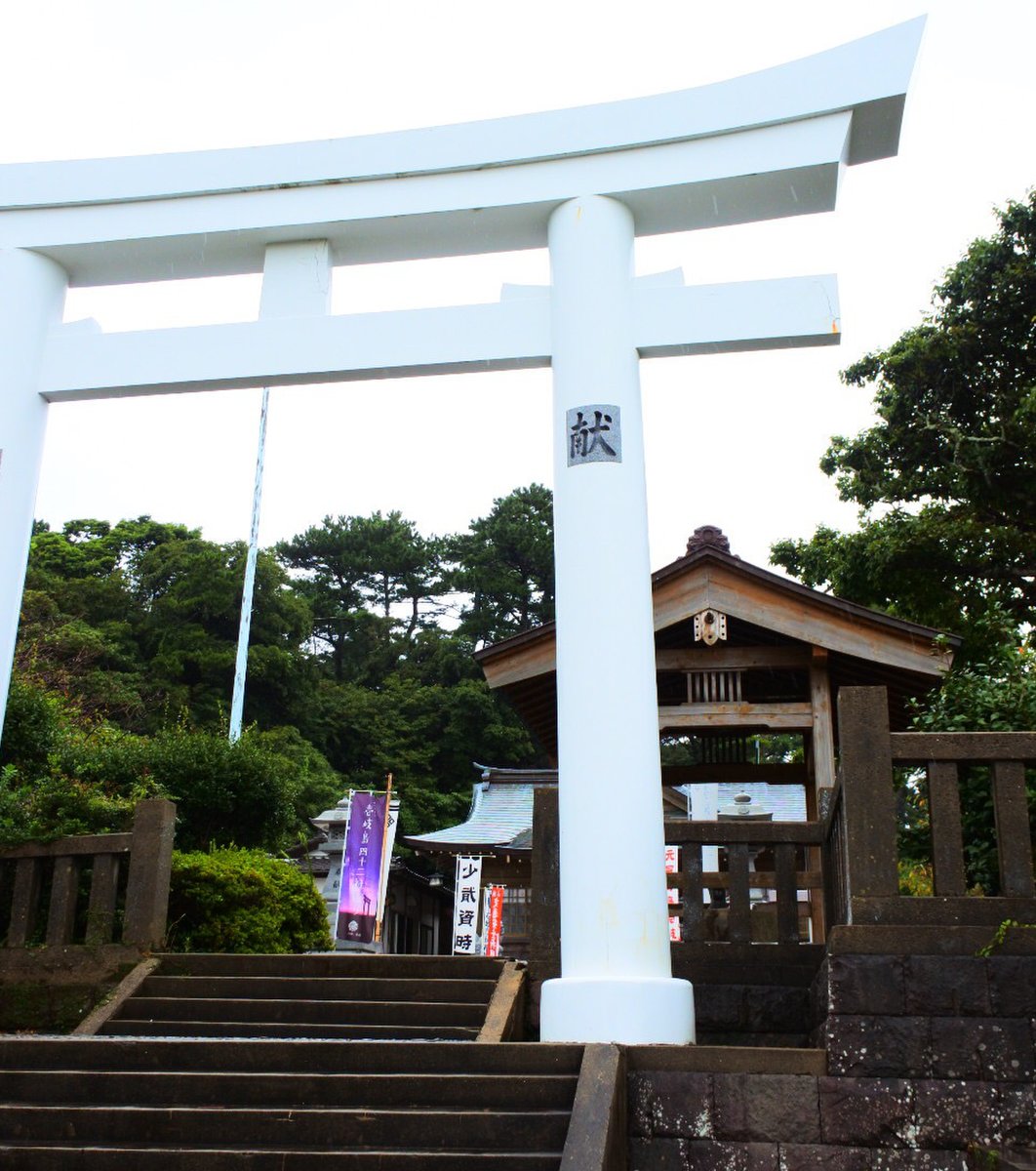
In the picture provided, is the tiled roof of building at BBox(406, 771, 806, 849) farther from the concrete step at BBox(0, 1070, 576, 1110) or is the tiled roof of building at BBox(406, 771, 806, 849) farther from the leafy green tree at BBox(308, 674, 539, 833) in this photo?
the concrete step at BBox(0, 1070, 576, 1110)

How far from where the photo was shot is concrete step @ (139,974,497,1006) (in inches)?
263

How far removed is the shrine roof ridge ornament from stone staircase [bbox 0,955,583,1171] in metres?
4.83

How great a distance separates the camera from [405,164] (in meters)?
7.27

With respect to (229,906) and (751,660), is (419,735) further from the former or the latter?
(229,906)

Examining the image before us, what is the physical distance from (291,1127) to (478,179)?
5.44 meters

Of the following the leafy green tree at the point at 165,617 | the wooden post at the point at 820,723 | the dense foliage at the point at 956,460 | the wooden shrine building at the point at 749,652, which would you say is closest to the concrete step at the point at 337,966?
the wooden shrine building at the point at 749,652

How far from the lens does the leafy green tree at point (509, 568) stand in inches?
1599

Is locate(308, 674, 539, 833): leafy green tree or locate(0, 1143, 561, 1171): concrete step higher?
locate(308, 674, 539, 833): leafy green tree

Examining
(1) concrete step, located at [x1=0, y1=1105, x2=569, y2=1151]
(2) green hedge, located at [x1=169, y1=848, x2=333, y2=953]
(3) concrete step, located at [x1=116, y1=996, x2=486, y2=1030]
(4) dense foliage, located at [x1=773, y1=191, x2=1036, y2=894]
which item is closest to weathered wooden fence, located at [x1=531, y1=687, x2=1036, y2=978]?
(3) concrete step, located at [x1=116, y1=996, x2=486, y2=1030]

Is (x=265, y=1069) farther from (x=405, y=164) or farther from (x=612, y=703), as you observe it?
(x=405, y=164)

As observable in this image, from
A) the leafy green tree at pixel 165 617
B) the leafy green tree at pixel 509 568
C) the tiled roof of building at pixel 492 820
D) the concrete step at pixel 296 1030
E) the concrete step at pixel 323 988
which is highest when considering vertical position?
the leafy green tree at pixel 509 568

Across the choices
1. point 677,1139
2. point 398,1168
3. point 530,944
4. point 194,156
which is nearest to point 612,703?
point 530,944

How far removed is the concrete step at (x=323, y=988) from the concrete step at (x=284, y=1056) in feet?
4.08

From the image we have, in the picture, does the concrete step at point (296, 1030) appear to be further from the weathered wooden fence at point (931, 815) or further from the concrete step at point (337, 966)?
the weathered wooden fence at point (931, 815)
